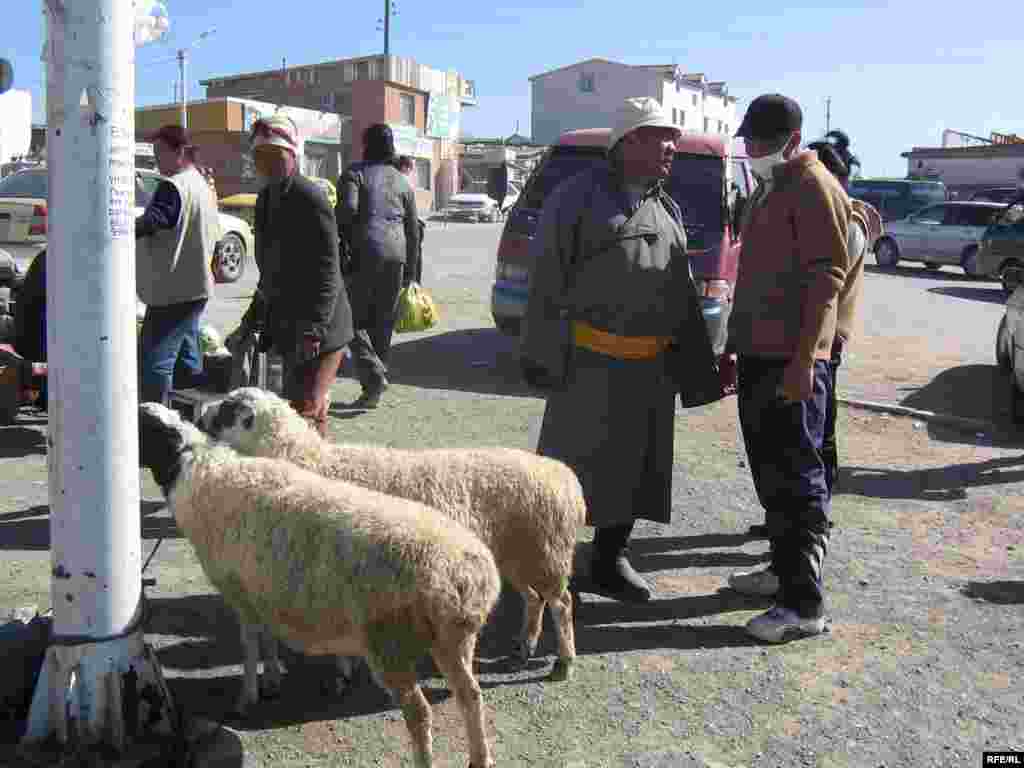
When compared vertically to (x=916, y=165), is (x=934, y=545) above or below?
below

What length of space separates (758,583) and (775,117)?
223 cm

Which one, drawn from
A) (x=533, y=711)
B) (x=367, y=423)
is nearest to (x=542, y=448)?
(x=533, y=711)

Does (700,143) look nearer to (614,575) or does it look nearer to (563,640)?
(614,575)

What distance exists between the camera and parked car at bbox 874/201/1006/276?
24.6 meters

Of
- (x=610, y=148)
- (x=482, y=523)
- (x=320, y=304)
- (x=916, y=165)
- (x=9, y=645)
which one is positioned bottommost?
(x=9, y=645)

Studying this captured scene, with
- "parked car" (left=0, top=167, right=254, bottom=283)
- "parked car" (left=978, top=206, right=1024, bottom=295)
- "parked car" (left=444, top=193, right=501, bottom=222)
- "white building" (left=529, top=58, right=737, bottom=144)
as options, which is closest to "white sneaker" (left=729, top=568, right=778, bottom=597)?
"parked car" (left=0, top=167, right=254, bottom=283)

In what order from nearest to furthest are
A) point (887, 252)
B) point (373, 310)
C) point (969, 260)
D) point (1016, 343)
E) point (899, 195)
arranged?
point (373, 310)
point (1016, 343)
point (969, 260)
point (887, 252)
point (899, 195)

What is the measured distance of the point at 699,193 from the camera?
32.6ft

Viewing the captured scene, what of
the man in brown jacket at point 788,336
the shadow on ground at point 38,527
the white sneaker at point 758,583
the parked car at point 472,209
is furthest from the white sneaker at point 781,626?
the parked car at point 472,209

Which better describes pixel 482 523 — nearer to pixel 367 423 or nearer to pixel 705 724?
pixel 705 724

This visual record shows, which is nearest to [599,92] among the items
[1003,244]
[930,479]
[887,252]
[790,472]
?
[887,252]

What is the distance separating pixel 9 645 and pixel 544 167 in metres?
8.20

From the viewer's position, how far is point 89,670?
3.21 m

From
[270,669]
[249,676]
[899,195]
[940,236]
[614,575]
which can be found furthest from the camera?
[899,195]
